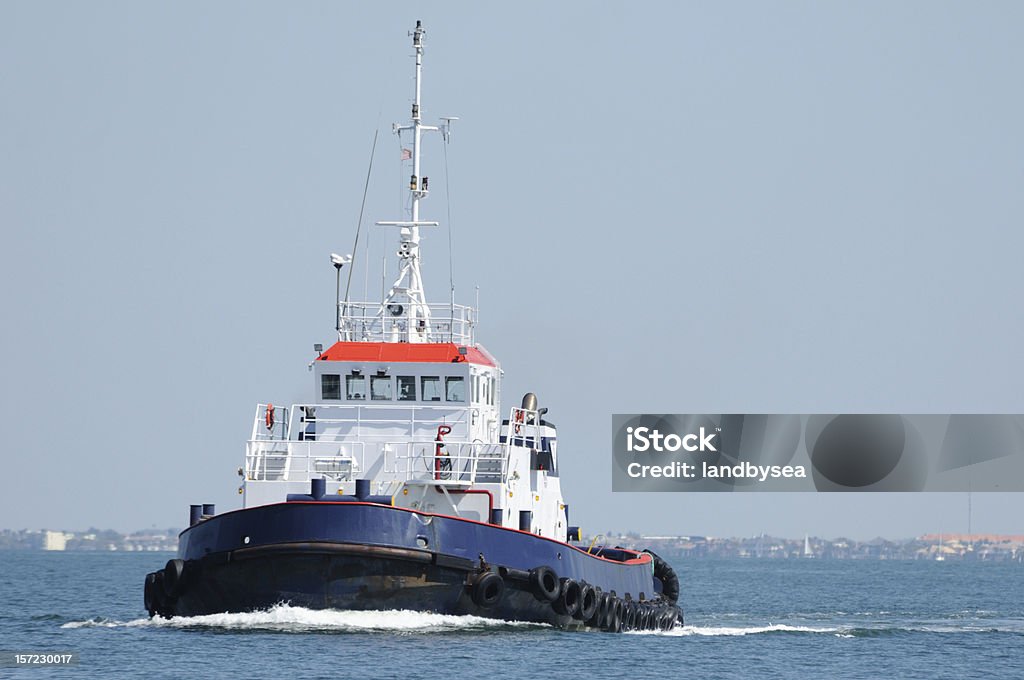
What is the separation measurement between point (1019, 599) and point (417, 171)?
43.2m

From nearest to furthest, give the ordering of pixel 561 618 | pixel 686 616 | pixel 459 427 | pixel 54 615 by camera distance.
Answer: pixel 561 618
pixel 459 427
pixel 54 615
pixel 686 616

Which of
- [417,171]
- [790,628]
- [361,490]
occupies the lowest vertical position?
[790,628]

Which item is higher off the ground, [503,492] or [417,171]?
[417,171]

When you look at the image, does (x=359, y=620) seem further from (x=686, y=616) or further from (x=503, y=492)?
(x=686, y=616)

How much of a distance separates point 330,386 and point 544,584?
6071mm

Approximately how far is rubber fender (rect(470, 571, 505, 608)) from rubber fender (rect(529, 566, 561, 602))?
3.08 ft

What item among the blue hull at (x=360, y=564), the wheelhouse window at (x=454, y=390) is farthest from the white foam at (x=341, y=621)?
the wheelhouse window at (x=454, y=390)

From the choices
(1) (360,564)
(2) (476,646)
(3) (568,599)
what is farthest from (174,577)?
(3) (568,599)

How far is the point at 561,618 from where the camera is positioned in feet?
98.7

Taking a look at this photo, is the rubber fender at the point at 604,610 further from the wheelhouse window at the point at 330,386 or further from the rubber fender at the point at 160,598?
the rubber fender at the point at 160,598

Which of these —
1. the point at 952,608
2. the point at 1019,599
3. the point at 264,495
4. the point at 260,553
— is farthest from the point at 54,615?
the point at 1019,599

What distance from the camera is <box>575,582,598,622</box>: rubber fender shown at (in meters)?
30.6

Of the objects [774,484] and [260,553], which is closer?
[260,553]

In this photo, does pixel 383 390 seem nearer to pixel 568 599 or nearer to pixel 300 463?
pixel 300 463
